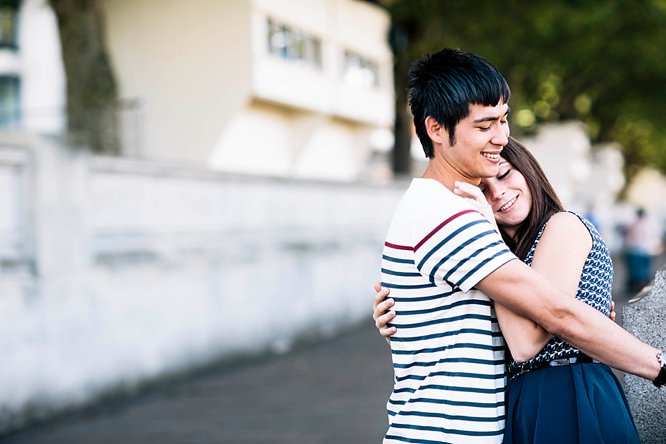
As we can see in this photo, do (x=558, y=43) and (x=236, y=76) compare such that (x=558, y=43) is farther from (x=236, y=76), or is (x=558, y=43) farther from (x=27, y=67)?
(x=27, y=67)

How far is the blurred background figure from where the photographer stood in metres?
21.2

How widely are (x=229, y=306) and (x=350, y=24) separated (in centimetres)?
1384

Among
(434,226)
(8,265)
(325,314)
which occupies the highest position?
(434,226)

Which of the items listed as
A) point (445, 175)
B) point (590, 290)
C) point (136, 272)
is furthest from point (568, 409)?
point (136, 272)

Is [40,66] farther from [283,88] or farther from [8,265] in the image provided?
[8,265]

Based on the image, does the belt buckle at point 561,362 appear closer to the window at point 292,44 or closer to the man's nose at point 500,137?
the man's nose at point 500,137

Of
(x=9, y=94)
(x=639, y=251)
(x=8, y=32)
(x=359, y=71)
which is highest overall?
(x=8, y=32)

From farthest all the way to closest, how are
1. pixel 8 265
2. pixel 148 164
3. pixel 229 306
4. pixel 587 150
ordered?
1. pixel 587 150
2. pixel 229 306
3. pixel 148 164
4. pixel 8 265

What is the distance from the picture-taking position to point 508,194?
2734mm

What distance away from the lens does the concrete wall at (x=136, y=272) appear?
28.7 ft

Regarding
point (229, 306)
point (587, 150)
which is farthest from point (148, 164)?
point (587, 150)

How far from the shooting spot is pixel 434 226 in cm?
250

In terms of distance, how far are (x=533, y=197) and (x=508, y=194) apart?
2.7 inches

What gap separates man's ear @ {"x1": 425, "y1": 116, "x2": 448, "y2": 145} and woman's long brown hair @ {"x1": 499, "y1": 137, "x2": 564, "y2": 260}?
24 centimetres
